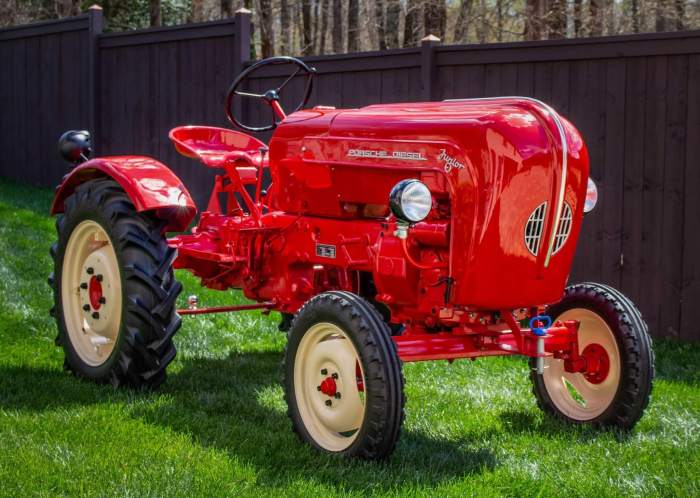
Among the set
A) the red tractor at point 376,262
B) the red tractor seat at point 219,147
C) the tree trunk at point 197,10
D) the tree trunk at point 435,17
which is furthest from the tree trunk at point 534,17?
the red tractor at point 376,262

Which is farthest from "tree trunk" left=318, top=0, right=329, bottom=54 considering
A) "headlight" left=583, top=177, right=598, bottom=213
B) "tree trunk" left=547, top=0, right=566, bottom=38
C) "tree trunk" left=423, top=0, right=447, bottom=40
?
"headlight" left=583, top=177, right=598, bottom=213

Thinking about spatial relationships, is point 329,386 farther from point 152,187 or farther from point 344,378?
point 152,187

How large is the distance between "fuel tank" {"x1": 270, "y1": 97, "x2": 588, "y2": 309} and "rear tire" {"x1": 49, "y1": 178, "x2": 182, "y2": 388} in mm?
1142

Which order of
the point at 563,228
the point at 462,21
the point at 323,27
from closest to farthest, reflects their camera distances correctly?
the point at 563,228
the point at 462,21
the point at 323,27

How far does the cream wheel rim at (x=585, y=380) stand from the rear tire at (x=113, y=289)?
175 cm

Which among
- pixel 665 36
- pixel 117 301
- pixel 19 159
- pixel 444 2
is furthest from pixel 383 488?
pixel 444 2

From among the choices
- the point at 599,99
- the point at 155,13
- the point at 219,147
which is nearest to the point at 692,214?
the point at 599,99

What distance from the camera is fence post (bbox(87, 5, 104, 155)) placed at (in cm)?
1170

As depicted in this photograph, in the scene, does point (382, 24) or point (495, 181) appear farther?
point (382, 24)

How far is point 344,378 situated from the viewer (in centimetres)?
401

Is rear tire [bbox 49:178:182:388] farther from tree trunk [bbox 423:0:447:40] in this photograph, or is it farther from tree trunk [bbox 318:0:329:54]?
tree trunk [bbox 318:0:329:54]

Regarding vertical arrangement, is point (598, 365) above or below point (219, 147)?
below

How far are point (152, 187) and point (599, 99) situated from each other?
3.21m

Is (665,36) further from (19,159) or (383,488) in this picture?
(19,159)
